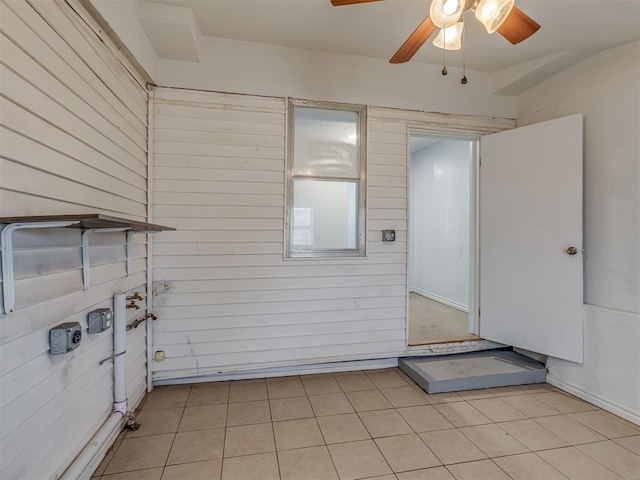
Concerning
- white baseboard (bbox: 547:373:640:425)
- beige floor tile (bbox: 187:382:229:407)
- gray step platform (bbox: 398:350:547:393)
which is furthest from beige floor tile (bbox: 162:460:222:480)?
white baseboard (bbox: 547:373:640:425)

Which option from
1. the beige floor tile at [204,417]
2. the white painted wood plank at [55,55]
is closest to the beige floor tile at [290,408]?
the beige floor tile at [204,417]

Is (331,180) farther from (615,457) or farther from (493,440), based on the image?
(615,457)

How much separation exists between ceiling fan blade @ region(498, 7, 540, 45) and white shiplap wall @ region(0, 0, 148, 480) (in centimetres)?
213

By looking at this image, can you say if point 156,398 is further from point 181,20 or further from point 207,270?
point 181,20

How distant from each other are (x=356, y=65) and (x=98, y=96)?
211 cm

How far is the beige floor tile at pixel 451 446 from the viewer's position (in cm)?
184

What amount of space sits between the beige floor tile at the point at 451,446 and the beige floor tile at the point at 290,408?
2.69ft

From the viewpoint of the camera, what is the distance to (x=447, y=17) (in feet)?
4.94

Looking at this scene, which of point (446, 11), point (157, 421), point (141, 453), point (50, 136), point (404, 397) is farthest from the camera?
point (404, 397)

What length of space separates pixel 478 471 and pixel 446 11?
2.39m

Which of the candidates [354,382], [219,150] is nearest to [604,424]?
[354,382]

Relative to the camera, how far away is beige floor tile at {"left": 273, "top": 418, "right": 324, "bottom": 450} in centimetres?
195

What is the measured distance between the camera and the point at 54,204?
1365 millimetres

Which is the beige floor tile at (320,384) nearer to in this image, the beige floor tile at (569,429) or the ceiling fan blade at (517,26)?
the beige floor tile at (569,429)
